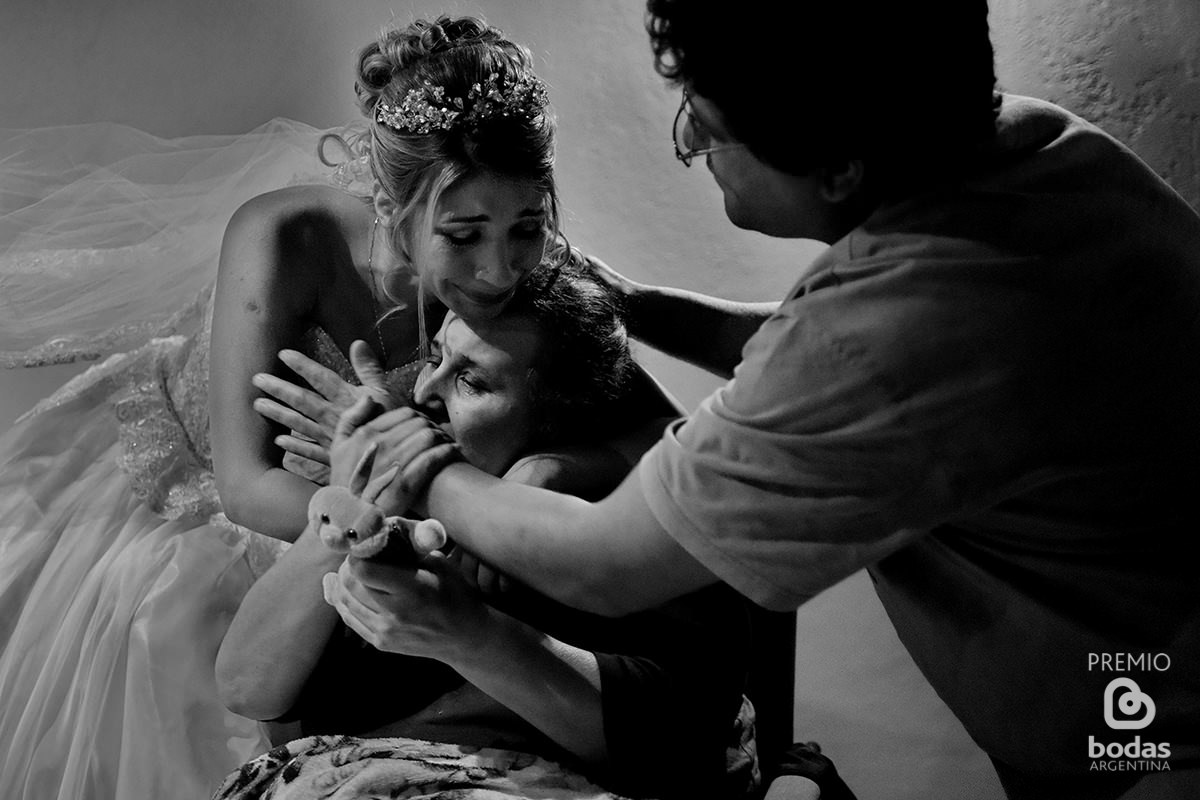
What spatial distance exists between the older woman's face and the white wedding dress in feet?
1.10

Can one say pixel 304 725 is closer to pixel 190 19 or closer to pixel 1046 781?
pixel 1046 781

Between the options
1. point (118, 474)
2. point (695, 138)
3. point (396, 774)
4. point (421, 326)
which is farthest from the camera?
point (118, 474)

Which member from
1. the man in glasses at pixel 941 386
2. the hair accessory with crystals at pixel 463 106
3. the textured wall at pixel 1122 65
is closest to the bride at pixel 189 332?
the hair accessory with crystals at pixel 463 106

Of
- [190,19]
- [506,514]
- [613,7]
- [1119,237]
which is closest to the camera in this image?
[1119,237]

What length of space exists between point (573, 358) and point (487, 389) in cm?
11

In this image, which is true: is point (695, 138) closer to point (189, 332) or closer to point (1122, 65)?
point (189, 332)

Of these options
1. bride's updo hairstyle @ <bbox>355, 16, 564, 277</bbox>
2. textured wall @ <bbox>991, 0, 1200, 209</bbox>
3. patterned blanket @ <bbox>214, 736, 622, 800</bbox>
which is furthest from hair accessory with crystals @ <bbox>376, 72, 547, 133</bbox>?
textured wall @ <bbox>991, 0, 1200, 209</bbox>

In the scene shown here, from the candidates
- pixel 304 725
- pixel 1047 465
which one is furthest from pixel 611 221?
pixel 1047 465

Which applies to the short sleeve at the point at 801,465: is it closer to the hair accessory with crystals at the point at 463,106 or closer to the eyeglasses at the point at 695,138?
the eyeglasses at the point at 695,138

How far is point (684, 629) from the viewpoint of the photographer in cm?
141

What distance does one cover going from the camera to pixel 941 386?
3.14ft

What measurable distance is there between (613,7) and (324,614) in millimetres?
1177

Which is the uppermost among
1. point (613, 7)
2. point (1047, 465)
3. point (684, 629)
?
point (613, 7)

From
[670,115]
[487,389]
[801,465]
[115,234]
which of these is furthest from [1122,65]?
[115,234]
